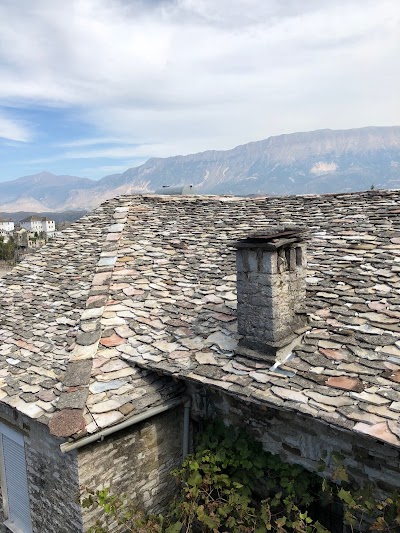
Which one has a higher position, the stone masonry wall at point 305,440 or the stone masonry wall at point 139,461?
the stone masonry wall at point 305,440

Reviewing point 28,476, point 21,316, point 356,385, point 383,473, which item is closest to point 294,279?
point 356,385

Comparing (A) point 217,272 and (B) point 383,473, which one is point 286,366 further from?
(A) point 217,272

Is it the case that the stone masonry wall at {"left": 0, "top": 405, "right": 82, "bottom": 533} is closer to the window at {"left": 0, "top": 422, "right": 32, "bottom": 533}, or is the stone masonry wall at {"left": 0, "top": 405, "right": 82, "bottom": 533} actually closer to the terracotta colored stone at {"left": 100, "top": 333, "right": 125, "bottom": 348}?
the window at {"left": 0, "top": 422, "right": 32, "bottom": 533}

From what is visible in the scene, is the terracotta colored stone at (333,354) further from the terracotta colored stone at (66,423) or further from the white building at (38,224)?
the white building at (38,224)

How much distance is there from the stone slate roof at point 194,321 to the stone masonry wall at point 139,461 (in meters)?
0.40

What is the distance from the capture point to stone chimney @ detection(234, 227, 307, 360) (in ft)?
15.8

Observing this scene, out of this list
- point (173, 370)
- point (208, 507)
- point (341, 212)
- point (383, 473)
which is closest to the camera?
point (383, 473)

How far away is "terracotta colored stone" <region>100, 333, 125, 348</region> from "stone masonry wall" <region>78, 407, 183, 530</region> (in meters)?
1.23

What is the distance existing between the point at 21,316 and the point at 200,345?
3.73m

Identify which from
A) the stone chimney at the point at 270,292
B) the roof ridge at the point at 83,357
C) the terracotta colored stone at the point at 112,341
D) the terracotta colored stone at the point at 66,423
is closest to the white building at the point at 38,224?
the roof ridge at the point at 83,357

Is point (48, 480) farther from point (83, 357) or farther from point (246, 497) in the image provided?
point (246, 497)

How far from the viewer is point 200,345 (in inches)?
219

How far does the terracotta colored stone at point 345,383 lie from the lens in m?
4.18

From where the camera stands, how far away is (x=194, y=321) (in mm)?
6160
